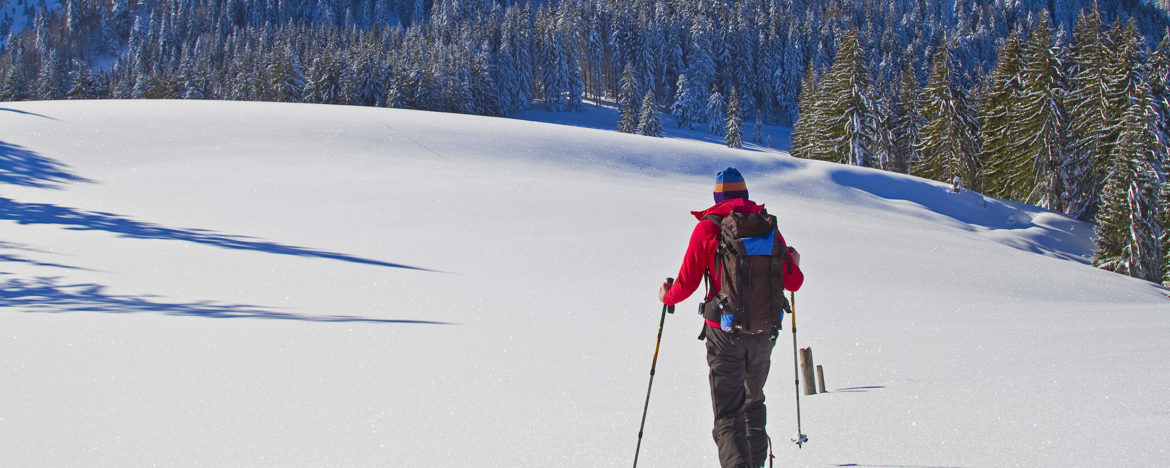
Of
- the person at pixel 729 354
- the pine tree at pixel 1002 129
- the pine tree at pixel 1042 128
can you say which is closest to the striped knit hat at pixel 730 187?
the person at pixel 729 354

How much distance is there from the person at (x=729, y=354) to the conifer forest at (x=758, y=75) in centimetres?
3055

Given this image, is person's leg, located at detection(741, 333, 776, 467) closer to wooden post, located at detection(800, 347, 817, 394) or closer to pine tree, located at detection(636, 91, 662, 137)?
wooden post, located at detection(800, 347, 817, 394)

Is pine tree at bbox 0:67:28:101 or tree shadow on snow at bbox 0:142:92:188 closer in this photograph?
tree shadow on snow at bbox 0:142:92:188

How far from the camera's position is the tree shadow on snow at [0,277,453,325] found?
897cm

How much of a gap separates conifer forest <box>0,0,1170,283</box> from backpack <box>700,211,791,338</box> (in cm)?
3066

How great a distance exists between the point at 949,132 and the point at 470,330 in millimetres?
42291

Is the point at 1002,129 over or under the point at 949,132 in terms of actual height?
over

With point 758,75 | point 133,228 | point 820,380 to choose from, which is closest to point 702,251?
point 820,380

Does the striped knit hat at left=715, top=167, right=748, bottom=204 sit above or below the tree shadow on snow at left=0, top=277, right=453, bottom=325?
above

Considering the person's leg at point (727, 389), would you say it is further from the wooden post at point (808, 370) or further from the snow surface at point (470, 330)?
the wooden post at point (808, 370)

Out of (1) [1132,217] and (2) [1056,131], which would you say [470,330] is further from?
(2) [1056,131]

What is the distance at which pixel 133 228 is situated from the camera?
1575cm

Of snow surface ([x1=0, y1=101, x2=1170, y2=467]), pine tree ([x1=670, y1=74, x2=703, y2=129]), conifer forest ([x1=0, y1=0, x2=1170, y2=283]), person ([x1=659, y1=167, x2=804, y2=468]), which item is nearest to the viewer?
person ([x1=659, y1=167, x2=804, y2=468])

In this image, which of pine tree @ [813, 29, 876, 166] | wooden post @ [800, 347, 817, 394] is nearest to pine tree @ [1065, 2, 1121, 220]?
pine tree @ [813, 29, 876, 166]
